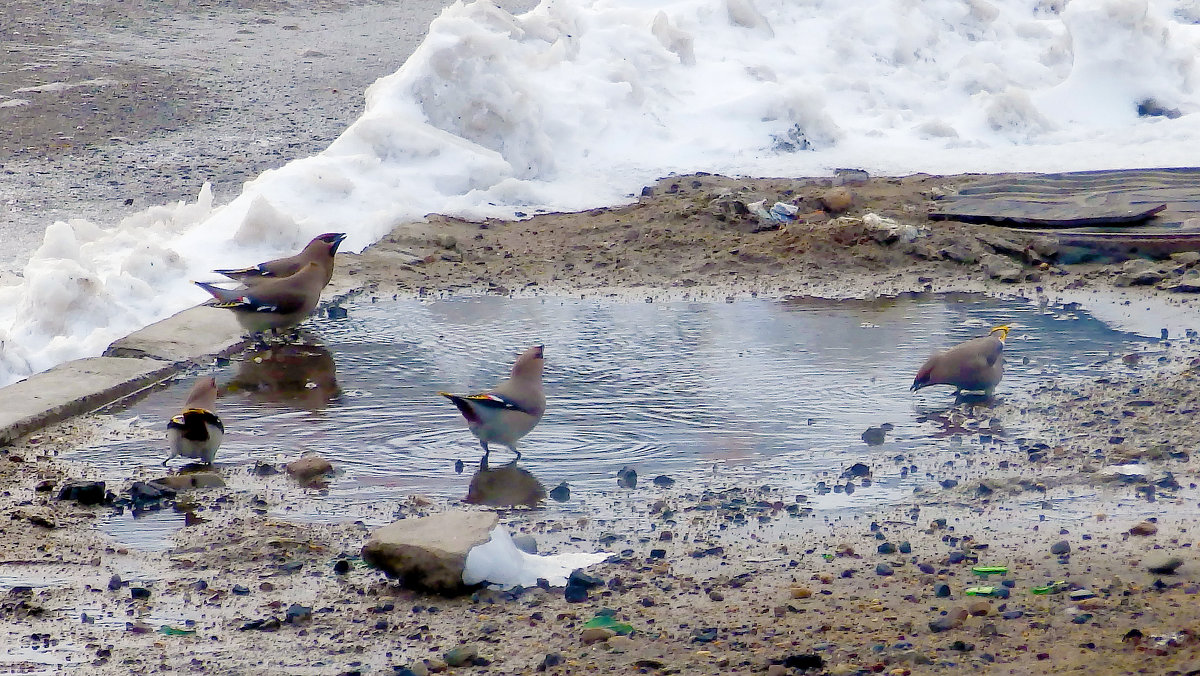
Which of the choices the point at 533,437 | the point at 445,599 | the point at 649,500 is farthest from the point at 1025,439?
the point at 445,599

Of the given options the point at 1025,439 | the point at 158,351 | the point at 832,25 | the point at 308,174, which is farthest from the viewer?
the point at 832,25

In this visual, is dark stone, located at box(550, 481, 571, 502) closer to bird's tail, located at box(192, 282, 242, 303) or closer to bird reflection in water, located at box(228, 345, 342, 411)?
bird reflection in water, located at box(228, 345, 342, 411)

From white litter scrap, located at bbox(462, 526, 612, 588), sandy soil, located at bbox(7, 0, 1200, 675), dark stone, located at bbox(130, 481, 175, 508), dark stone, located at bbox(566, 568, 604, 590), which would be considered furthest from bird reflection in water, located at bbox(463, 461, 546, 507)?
dark stone, located at bbox(130, 481, 175, 508)

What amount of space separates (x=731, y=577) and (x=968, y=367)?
2.34 meters

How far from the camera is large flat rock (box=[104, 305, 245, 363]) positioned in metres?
7.50

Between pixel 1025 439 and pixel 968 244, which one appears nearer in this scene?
pixel 1025 439

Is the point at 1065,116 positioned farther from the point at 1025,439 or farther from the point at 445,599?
the point at 445,599

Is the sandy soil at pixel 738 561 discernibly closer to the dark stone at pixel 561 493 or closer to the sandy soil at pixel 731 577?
the sandy soil at pixel 731 577

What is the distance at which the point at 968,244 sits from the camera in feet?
31.0

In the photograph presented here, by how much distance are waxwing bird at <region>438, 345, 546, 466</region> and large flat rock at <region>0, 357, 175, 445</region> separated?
187cm

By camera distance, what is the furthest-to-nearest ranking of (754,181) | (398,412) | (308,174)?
(754,181)
(308,174)
(398,412)

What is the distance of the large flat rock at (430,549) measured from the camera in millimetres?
4594

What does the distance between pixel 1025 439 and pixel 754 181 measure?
5.48 m

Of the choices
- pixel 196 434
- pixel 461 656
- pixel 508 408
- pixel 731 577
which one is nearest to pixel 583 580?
pixel 731 577
